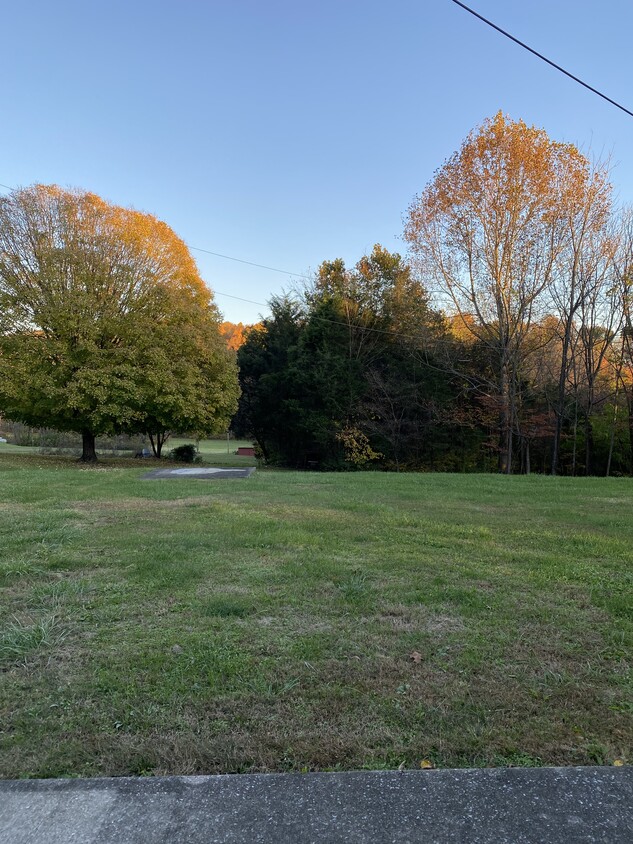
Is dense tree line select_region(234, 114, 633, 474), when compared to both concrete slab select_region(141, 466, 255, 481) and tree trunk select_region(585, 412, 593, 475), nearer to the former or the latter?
tree trunk select_region(585, 412, 593, 475)

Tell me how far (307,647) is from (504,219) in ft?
53.9

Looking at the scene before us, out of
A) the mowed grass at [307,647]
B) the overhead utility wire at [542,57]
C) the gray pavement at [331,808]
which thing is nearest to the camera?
the gray pavement at [331,808]

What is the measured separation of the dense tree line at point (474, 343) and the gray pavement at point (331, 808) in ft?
55.1

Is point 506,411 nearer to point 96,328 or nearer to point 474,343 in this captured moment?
point 474,343

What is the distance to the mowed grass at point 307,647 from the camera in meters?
1.82

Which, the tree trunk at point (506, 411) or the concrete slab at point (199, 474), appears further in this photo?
the tree trunk at point (506, 411)

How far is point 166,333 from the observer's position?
15742 mm

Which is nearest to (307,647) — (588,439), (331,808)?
(331,808)

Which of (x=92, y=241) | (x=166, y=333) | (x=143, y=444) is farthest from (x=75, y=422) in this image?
(x=143, y=444)

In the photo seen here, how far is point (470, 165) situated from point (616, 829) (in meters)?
17.8

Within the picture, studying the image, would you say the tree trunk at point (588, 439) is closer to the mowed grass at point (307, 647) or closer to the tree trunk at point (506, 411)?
the tree trunk at point (506, 411)

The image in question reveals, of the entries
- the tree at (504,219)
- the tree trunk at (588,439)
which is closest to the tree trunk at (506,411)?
the tree at (504,219)

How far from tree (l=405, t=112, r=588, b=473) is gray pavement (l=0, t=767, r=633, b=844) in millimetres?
16811

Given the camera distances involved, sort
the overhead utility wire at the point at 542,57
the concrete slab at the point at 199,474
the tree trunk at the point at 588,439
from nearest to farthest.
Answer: the overhead utility wire at the point at 542,57 → the concrete slab at the point at 199,474 → the tree trunk at the point at 588,439
